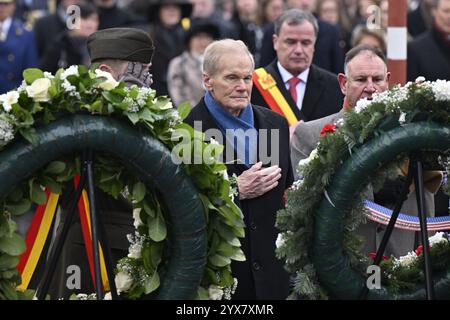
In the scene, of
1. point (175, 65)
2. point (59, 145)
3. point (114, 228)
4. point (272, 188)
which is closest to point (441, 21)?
point (175, 65)

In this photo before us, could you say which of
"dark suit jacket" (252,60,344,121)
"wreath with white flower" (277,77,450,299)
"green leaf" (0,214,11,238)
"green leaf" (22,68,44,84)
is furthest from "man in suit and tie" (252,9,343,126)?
"green leaf" (0,214,11,238)

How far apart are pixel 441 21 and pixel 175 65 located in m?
2.78

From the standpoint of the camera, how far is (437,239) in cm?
670

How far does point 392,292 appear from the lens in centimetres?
639

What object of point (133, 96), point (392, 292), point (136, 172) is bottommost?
point (392, 292)

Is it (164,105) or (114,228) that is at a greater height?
(164,105)

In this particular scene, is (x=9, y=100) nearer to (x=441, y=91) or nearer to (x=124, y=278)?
(x=124, y=278)

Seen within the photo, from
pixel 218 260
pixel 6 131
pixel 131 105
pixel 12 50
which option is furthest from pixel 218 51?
pixel 12 50

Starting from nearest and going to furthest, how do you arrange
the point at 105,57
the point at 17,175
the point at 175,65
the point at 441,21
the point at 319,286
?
the point at 17,175, the point at 319,286, the point at 105,57, the point at 441,21, the point at 175,65

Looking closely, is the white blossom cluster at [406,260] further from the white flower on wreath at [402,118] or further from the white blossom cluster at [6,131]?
the white blossom cluster at [6,131]

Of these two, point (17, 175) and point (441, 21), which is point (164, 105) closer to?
point (17, 175)

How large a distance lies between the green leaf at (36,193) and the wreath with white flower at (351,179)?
1221 mm

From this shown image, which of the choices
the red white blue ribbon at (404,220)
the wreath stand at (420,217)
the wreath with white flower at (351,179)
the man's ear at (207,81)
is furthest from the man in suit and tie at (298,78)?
the wreath stand at (420,217)

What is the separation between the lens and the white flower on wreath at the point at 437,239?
6.67m
